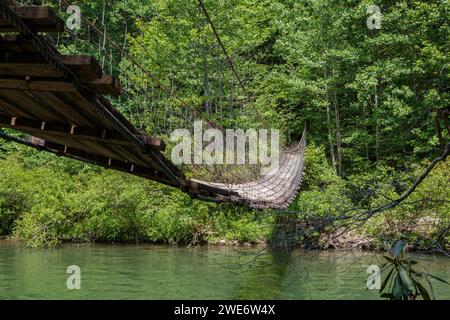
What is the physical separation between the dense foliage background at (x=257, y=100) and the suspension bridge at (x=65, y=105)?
636 cm

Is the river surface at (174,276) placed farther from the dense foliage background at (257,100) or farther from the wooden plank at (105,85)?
the wooden plank at (105,85)

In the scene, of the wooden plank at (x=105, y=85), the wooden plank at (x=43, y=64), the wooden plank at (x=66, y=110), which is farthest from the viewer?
the wooden plank at (x=66, y=110)

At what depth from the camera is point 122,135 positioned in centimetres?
313

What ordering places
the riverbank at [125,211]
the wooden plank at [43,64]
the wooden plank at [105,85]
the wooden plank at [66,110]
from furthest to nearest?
1. the riverbank at [125,211]
2. the wooden plank at [66,110]
3. the wooden plank at [105,85]
4. the wooden plank at [43,64]

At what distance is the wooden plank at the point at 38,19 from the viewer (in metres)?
1.84

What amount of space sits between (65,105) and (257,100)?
1035 centimetres

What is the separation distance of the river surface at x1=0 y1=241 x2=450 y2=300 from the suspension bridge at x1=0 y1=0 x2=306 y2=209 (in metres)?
1.14

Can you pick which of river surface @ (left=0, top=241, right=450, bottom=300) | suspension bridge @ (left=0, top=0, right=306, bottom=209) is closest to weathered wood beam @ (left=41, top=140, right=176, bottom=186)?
suspension bridge @ (left=0, top=0, right=306, bottom=209)

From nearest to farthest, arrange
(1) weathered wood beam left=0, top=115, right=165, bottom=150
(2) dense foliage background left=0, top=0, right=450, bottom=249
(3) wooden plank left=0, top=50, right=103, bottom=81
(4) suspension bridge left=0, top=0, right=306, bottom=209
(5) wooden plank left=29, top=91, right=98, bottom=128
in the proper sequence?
(4) suspension bridge left=0, top=0, right=306, bottom=209 → (3) wooden plank left=0, top=50, right=103, bottom=81 → (5) wooden plank left=29, top=91, right=98, bottom=128 → (1) weathered wood beam left=0, top=115, right=165, bottom=150 → (2) dense foliage background left=0, top=0, right=450, bottom=249

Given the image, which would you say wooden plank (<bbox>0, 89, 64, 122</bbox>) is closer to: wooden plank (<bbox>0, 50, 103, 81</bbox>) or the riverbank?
wooden plank (<bbox>0, 50, 103, 81</bbox>)

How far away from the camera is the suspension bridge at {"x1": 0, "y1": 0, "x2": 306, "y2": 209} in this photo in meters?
1.99

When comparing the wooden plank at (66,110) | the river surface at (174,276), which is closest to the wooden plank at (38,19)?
the wooden plank at (66,110)

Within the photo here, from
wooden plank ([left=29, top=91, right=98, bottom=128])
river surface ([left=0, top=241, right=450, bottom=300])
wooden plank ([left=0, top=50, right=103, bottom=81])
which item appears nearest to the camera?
wooden plank ([left=0, top=50, right=103, bottom=81])
